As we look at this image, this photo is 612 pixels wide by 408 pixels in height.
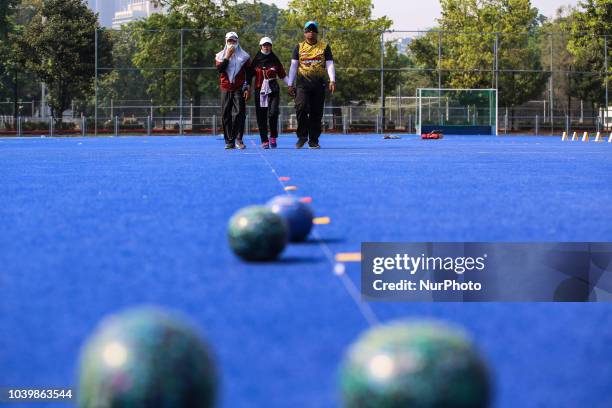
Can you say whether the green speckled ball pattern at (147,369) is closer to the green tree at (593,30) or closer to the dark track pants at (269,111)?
the dark track pants at (269,111)

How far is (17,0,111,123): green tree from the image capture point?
56.0 meters

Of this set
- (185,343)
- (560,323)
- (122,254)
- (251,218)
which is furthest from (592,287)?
(185,343)

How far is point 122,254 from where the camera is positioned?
5328 millimetres

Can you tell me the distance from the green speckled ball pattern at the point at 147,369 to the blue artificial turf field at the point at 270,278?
1.28ft

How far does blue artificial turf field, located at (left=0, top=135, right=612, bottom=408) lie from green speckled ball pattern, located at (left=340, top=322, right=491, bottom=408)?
446 millimetres

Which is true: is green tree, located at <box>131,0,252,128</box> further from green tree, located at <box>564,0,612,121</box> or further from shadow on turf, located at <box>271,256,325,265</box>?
shadow on turf, located at <box>271,256,325,265</box>

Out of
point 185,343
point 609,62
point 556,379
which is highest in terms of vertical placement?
point 609,62

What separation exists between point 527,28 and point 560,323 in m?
66.3

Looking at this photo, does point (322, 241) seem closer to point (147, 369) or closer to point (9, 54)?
point (147, 369)

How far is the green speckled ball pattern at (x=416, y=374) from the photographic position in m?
2.24

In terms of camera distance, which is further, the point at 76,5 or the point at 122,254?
the point at 76,5

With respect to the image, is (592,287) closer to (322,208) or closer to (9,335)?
(9,335)

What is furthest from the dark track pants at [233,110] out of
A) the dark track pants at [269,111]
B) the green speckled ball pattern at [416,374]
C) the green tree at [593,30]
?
the green tree at [593,30]

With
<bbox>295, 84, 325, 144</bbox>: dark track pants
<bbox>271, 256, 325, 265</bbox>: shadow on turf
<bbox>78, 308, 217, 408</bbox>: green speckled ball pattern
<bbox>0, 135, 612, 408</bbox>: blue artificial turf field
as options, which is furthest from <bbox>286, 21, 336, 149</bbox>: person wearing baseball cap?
<bbox>78, 308, 217, 408</bbox>: green speckled ball pattern
